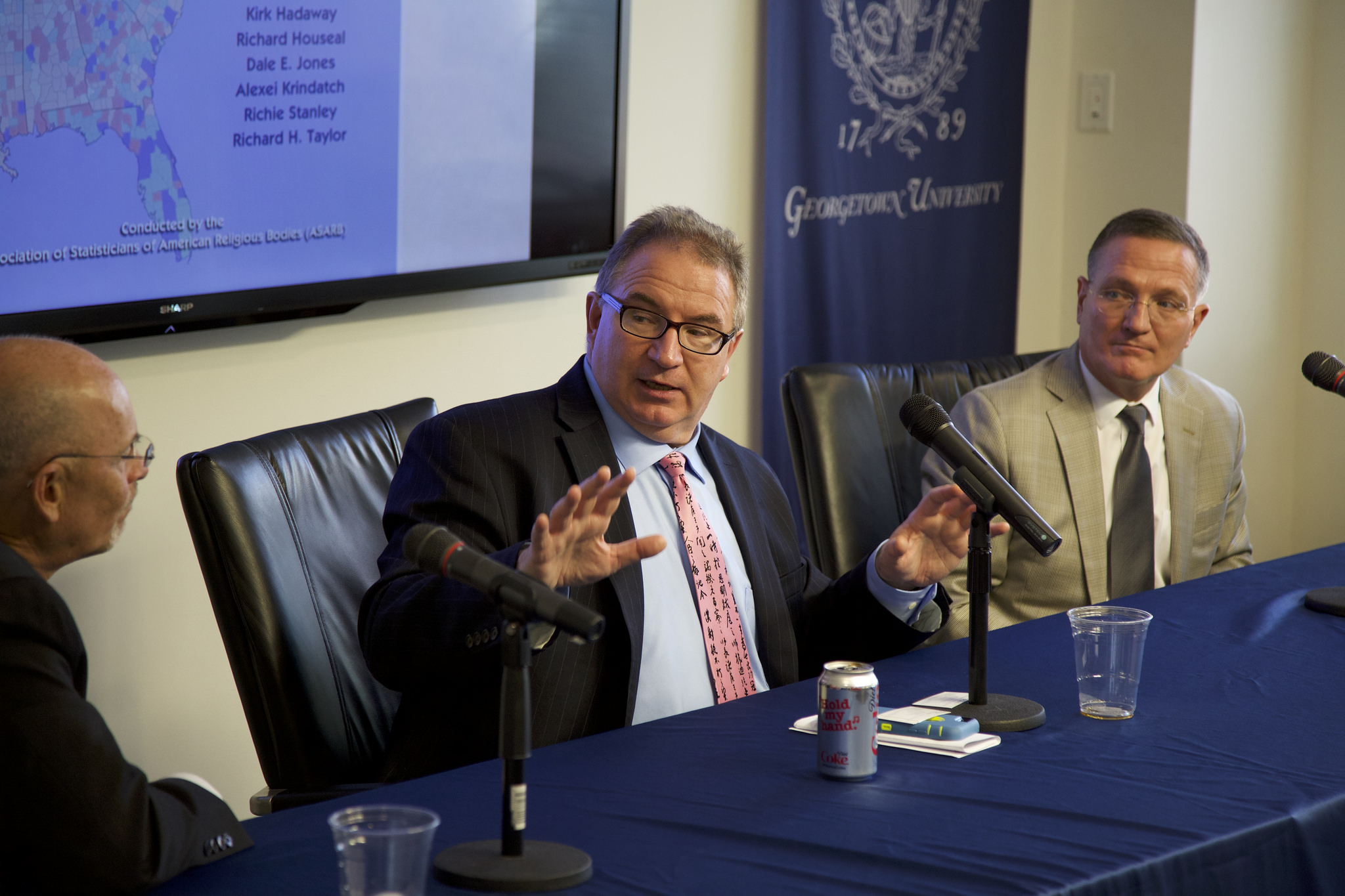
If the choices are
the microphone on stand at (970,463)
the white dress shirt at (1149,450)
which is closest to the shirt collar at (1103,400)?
the white dress shirt at (1149,450)

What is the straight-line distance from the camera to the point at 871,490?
2.77 meters

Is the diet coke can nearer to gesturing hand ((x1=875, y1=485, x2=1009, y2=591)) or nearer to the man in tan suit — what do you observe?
gesturing hand ((x1=875, y1=485, x2=1009, y2=591))

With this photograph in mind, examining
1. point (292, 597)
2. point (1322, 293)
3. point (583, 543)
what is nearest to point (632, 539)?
point (583, 543)

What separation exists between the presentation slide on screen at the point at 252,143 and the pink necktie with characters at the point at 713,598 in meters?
1.15

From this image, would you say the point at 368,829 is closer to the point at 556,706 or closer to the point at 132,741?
the point at 556,706

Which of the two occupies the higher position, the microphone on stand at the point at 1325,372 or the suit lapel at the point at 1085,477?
the microphone on stand at the point at 1325,372

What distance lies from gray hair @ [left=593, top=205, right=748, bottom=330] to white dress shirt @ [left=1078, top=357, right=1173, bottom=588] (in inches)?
36.8

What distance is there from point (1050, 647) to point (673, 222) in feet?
2.80

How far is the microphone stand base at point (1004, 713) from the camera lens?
1.66 metres

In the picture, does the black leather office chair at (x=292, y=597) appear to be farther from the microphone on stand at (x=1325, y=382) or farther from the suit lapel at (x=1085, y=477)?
the microphone on stand at (x=1325, y=382)

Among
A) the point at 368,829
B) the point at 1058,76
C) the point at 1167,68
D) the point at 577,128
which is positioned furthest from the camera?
the point at 1058,76

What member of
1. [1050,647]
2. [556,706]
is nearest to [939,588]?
[1050,647]

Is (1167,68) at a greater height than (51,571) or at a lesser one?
greater

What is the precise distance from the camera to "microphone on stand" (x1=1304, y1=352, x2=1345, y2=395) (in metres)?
2.27
